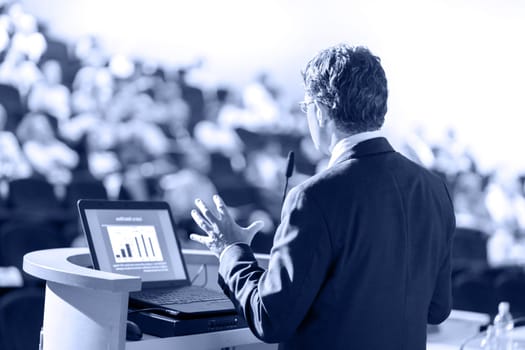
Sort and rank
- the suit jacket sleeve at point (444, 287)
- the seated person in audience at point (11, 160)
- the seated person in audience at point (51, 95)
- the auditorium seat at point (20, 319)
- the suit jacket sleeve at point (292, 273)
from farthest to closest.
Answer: the seated person in audience at point (51, 95) → the seated person in audience at point (11, 160) → the auditorium seat at point (20, 319) → the suit jacket sleeve at point (444, 287) → the suit jacket sleeve at point (292, 273)

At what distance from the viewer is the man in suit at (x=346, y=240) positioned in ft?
3.43

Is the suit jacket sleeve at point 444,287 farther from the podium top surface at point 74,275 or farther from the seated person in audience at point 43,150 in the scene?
the seated person in audience at point 43,150

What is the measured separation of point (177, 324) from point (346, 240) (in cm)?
34

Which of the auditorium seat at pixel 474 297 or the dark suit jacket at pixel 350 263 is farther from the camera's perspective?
the auditorium seat at pixel 474 297

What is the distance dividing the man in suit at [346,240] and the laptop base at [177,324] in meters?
0.11

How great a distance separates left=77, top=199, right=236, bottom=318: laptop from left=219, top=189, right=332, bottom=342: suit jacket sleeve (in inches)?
7.8

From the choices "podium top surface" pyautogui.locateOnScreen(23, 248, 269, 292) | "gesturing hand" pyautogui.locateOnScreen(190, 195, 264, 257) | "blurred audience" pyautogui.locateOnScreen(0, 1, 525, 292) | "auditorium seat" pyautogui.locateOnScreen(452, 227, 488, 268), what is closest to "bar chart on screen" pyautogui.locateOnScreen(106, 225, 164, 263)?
"podium top surface" pyautogui.locateOnScreen(23, 248, 269, 292)

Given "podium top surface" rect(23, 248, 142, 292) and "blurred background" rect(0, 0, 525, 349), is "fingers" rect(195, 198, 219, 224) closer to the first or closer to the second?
"podium top surface" rect(23, 248, 142, 292)

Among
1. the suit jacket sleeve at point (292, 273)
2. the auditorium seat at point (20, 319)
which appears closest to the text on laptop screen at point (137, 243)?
the suit jacket sleeve at point (292, 273)

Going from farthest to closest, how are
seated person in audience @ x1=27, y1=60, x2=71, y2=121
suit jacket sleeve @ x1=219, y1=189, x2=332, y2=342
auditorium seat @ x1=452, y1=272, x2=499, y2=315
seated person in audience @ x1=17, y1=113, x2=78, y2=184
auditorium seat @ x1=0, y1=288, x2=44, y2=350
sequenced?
seated person in audience @ x1=27, y1=60, x2=71, y2=121
seated person in audience @ x1=17, y1=113, x2=78, y2=184
auditorium seat @ x1=452, y1=272, x2=499, y2=315
auditorium seat @ x1=0, y1=288, x2=44, y2=350
suit jacket sleeve @ x1=219, y1=189, x2=332, y2=342

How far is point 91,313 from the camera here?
1135 millimetres

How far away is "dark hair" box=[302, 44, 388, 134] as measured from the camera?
1.11 meters

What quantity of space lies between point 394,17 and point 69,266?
5641 mm

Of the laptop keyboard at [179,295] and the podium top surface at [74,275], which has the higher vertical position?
the podium top surface at [74,275]
